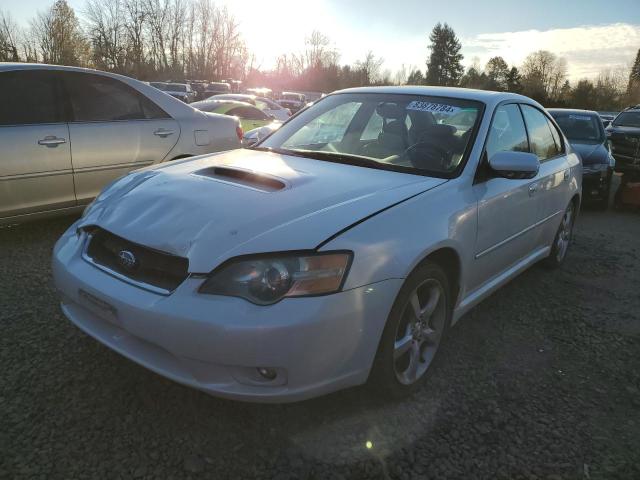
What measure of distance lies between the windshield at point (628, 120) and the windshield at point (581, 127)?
3411mm

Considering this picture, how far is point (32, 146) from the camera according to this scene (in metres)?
4.23

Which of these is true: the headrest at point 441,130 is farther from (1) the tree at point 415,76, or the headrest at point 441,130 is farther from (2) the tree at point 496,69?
(1) the tree at point 415,76

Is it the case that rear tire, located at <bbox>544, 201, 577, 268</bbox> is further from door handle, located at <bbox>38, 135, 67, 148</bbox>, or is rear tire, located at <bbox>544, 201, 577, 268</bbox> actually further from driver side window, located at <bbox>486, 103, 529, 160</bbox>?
door handle, located at <bbox>38, 135, 67, 148</bbox>

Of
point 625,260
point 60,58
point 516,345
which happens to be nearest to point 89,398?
point 516,345

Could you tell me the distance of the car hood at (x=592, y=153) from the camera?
25.5 feet

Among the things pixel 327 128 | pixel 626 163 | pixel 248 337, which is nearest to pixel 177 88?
pixel 626 163

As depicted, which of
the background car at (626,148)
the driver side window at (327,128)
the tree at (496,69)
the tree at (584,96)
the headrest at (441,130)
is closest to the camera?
the headrest at (441,130)

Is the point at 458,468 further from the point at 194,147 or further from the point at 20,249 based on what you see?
the point at 194,147

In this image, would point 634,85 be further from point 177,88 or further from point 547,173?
point 547,173

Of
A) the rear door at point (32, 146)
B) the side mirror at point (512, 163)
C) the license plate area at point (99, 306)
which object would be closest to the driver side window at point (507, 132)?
the side mirror at point (512, 163)

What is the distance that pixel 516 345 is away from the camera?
331cm

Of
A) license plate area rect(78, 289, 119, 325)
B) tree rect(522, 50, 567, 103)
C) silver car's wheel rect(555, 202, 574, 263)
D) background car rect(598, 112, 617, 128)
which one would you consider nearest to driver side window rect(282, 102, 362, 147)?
license plate area rect(78, 289, 119, 325)

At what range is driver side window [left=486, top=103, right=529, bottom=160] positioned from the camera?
3264 millimetres

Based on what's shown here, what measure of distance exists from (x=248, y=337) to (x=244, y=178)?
1.11 metres
